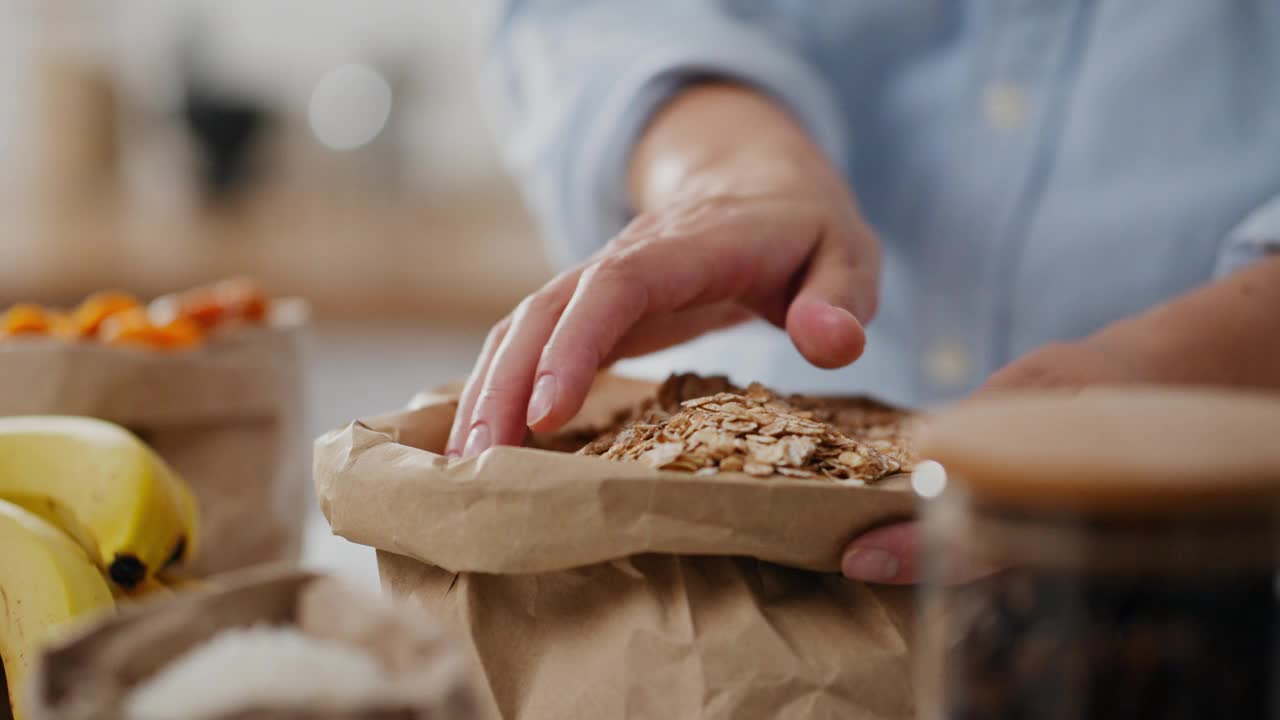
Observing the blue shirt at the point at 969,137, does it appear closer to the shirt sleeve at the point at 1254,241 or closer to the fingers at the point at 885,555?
the shirt sleeve at the point at 1254,241

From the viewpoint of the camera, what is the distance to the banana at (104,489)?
54 cm

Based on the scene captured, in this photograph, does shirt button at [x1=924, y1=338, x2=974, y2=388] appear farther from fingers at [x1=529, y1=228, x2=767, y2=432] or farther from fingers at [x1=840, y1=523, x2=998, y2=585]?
fingers at [x1=840, y1=523, x2=998, y2=585]

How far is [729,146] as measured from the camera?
783 millimetres

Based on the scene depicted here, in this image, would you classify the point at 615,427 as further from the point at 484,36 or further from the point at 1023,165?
the point at 484,36

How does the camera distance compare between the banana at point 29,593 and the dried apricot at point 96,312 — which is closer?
the banana at point 29,593

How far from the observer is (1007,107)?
0.93 meters

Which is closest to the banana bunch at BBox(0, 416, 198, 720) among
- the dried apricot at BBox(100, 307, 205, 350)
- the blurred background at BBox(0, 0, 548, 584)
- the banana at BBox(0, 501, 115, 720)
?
the banana at BBox(0, 501, 115, 720)

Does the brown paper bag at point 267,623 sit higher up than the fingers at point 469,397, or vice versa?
the fingers at point 469,397

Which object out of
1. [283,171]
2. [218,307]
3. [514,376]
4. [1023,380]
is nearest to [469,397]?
[514,376]

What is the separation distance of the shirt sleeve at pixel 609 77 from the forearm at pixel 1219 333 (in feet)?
1.04

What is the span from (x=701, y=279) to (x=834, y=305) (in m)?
0.07

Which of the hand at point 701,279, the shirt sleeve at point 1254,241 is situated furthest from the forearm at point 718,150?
the shirt sleeve at point 1254,241

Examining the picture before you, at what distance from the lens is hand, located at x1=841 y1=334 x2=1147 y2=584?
1.44ft

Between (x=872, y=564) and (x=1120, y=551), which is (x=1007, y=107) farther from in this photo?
(x=1120, y=551)
